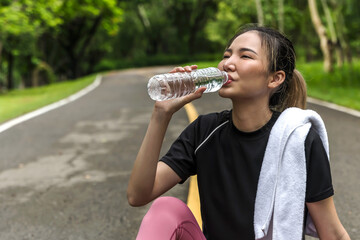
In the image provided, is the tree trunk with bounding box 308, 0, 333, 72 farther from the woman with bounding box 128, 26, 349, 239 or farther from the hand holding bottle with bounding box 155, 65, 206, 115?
the hand holding bottle with bounding box 155, 65, 206, 115

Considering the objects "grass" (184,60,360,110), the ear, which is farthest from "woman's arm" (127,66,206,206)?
"grass" (184,60,360,110)

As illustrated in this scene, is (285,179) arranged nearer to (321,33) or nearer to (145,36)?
(321,33)

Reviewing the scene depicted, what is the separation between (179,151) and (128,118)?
8275 millimetres

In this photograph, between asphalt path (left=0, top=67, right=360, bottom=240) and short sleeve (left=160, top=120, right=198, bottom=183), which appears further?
asphalt path (left=0, top=67, right=360, bottom=240)

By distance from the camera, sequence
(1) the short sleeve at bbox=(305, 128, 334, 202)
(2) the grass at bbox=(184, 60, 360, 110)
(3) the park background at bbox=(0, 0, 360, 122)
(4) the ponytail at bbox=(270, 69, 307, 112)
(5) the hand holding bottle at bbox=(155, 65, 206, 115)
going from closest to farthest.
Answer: (1) the short sleeve at bbox=(305, 128, 334, 202)
(5) the hand holding bottle at bbox=(155, 65, 206, 115)
(4) the ponytail at bbox=(270, 69, 307, 112)
(2) the grass at bbox=(184, 60, 360, 110)
(3) the park background at bbox=(0, 0, 360, 122)

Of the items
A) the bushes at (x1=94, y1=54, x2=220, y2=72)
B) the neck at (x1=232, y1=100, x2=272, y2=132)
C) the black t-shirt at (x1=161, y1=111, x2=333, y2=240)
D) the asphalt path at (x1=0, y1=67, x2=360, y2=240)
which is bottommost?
the bushes at (x1=94, y1=54, x2=220, y2=72)

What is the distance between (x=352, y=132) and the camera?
842 cm

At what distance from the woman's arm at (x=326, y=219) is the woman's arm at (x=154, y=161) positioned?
69 cm

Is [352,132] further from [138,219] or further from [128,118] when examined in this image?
[138,219]

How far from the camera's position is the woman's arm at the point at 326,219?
1.99m

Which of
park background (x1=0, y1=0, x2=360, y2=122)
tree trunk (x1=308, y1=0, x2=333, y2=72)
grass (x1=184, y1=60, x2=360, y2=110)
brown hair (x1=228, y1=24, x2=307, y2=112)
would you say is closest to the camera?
brown hair (x1=228, y1=24, x2=307, y2=112)

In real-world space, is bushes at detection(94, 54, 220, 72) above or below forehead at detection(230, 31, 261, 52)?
below

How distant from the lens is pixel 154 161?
2184mm

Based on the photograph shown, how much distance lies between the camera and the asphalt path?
410cm
